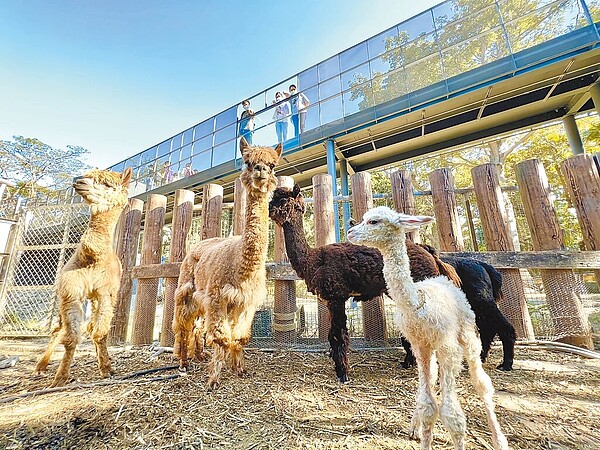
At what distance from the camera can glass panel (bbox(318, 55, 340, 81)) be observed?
37.0ft

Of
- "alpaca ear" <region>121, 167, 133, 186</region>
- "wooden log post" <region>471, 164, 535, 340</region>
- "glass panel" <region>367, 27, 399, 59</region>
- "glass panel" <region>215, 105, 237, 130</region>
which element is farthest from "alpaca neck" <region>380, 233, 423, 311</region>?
"glass panel" <region>215, 105, 237, 130</region>

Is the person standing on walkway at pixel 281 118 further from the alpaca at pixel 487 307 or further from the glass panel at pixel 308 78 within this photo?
the alpaca at pixel 487 307

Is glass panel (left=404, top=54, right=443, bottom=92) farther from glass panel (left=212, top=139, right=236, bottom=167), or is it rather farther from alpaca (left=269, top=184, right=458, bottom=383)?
alpaca (left=269, top=184, right=458, bottom=383)

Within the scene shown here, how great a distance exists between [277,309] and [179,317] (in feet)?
4.63

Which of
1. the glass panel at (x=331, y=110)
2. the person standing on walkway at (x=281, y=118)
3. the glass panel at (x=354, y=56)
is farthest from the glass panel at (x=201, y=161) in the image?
the glass panel at (x=354, y=56)

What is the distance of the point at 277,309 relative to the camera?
166 inches

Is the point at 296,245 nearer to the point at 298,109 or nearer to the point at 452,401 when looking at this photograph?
the point at 452,401

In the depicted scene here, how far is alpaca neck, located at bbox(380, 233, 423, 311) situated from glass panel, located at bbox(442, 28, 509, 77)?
9.75m

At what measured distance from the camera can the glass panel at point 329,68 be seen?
11281mm

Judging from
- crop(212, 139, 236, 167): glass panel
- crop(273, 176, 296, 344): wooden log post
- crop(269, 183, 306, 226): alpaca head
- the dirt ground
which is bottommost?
the dirt ground

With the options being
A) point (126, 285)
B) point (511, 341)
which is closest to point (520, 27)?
point (511, 341)

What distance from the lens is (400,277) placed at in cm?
188

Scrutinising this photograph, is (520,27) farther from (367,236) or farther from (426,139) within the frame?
(367,236)

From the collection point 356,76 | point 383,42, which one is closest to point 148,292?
point 356,76
